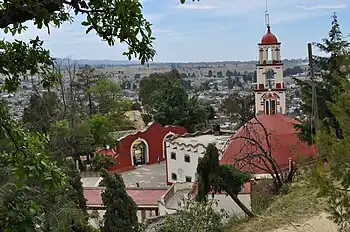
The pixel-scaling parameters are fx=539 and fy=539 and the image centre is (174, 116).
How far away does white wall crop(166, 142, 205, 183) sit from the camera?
2236 centimetres

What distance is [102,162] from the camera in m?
25.9

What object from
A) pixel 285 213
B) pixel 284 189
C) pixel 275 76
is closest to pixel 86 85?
pixel 275 76

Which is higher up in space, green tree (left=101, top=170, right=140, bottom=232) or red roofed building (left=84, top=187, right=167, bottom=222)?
green tree (left=101, top=170, right=140, bottom=232)

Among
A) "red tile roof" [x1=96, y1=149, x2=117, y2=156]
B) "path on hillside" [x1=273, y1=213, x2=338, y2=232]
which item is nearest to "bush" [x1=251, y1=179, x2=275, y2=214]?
"path on hillside" [x1=273, y1=213, x2=338, y2=232]

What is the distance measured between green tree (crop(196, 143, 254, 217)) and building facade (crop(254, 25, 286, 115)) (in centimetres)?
1324

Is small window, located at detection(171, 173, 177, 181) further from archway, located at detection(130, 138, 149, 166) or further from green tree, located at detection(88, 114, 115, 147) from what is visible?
green tree, located at detection(88, 114, 115, 147)

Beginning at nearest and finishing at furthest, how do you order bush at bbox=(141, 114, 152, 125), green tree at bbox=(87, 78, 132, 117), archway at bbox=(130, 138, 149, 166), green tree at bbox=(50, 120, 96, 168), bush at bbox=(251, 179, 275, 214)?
bush at bbox=(251, 179, 275, 214), green tree at bbox=(50, 120, 96, 168), archway at bbox=(130, 138, 149, 166), green tree at bbox=(87, 78, 132, 117), bush at bbox=(141, 114, 152, 125)

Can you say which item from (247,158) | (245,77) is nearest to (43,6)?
(247,158)

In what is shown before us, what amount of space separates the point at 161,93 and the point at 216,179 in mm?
20393

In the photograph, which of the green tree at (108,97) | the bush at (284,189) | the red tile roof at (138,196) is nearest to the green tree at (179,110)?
the green tree at (108,97)

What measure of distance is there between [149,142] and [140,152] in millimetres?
1456

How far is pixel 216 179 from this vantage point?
11430 mm

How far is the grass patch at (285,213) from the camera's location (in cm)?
902

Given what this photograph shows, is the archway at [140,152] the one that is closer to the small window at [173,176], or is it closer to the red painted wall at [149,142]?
the red painted wall at [149,142]
